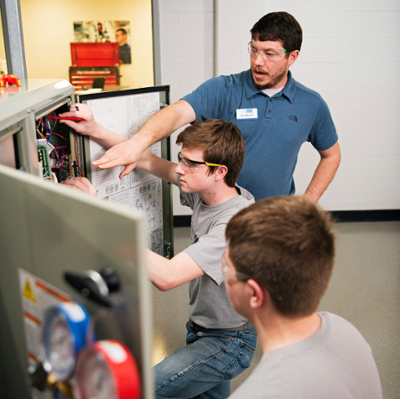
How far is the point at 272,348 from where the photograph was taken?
895mm

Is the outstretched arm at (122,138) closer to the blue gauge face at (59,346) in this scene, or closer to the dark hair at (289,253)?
the dark hair at (289,253)

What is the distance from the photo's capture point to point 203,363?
1311 mm

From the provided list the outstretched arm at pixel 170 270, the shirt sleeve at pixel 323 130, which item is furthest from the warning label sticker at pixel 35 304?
the shirt sleeve at pixel 323 130

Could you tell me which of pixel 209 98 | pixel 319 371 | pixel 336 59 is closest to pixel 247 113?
pixel 209 98

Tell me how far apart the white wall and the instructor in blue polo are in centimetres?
184

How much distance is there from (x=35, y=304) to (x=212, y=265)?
788 millimetres

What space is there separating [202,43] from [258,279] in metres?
3.37

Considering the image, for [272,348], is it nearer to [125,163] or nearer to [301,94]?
[125,163]

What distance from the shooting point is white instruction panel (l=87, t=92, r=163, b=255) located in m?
1.63

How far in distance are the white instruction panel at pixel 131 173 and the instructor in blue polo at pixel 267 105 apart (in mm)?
180

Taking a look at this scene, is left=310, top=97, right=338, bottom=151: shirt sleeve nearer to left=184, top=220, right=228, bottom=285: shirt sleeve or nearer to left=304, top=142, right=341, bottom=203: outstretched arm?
left=304, top=142, right=341, bottom=203: outstretched arm

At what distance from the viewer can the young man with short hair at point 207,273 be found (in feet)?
4.23

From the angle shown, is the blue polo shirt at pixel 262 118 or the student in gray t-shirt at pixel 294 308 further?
the blue polo shirt at pixel 262 118

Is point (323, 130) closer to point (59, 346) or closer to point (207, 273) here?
point (207, 273)
